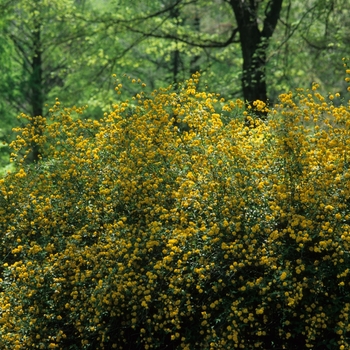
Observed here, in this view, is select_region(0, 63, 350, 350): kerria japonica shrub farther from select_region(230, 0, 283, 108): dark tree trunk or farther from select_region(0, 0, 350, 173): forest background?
select_region(230, 0, 283, 108): dark tree trunk

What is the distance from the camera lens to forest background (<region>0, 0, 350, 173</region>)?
1114cm

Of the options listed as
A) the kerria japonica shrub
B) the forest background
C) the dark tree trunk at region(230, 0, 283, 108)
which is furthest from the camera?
the forest background

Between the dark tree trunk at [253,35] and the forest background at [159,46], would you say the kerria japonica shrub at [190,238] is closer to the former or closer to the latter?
the forest background at [159,46]

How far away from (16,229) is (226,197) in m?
2.05

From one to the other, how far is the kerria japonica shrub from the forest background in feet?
12.5

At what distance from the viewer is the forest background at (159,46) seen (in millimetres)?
11141

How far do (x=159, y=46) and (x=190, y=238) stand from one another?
473 inches

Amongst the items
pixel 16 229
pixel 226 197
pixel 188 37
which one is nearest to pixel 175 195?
pixel 226 197

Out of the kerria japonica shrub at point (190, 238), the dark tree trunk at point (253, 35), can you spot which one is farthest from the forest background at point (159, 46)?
the kerria japonica shrub at point (190, 238)

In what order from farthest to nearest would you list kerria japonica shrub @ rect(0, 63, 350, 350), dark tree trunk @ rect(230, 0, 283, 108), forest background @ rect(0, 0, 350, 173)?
1. forest background @ rect(0, 0, 350, 173)
2. dark tree trunk @ rect(230, 0, 283, 108)
3. kerria japonica shrub @ rect(0, 63, 350, 350)

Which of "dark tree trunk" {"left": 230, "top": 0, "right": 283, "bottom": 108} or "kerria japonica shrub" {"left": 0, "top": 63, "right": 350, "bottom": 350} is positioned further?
"dark tree trunk" {"left": 230, "top": 0, "right": 283, "bottom": 108}

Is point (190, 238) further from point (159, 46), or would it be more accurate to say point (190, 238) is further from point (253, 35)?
point (159, 46)

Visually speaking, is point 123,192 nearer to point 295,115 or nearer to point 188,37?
point 295,115

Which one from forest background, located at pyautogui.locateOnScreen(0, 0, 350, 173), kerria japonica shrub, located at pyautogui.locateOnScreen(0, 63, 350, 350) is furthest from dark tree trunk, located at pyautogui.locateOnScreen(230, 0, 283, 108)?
kerria japonica shrub, located at pyautogui.locateOnScreen(0, 63, 350, 350)
